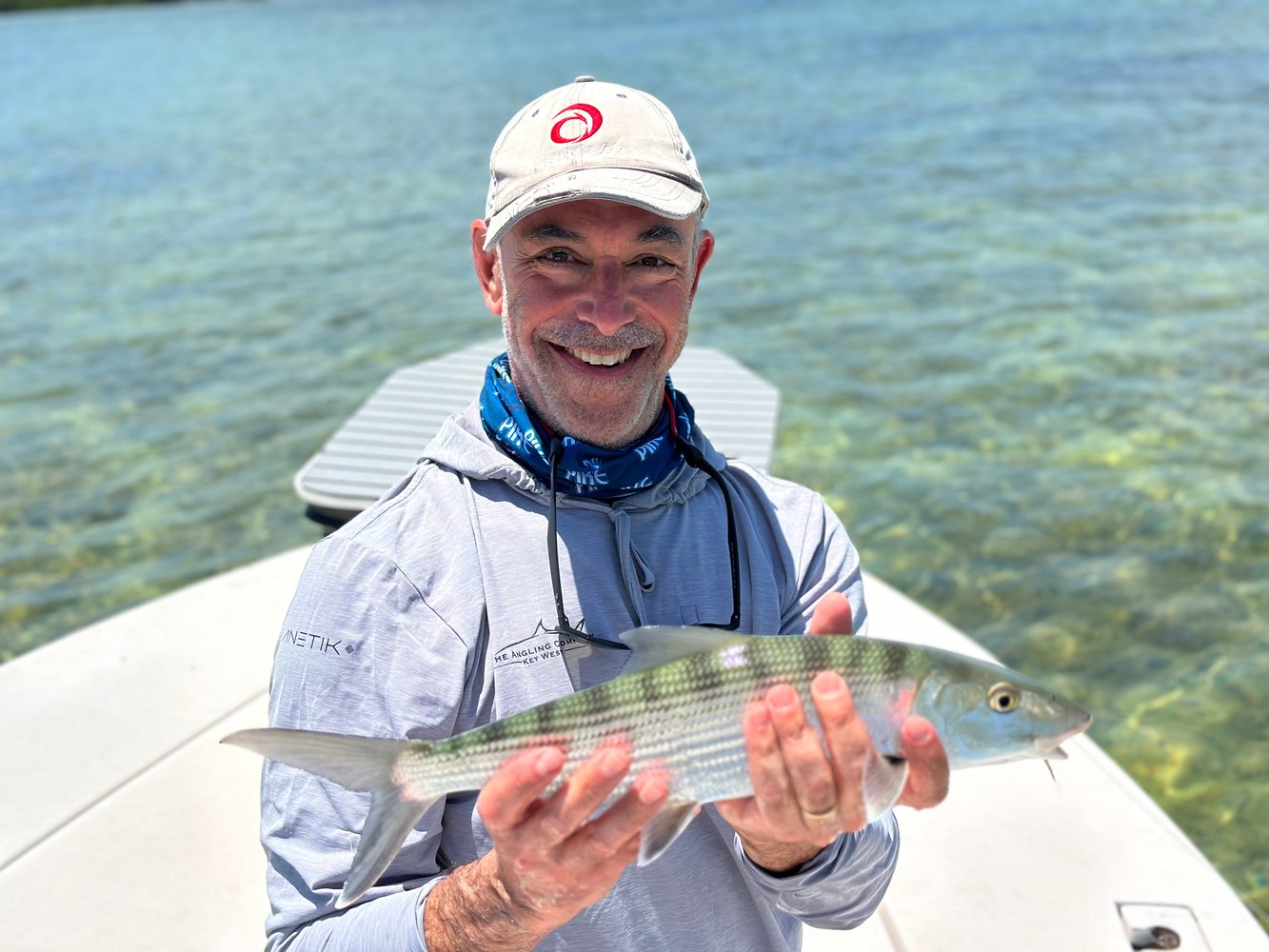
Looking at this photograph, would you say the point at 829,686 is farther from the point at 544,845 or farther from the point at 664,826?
the point at 544,845

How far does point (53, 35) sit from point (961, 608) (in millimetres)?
64675

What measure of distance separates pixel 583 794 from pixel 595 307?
107cm

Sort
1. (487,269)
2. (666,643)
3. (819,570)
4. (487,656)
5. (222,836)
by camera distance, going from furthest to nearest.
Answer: (222,836) < (487,269) < (819,570) < (487,656) < (666,643)

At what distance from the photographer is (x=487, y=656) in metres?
2.42

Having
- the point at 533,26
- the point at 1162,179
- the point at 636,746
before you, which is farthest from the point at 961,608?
the point at 533,26

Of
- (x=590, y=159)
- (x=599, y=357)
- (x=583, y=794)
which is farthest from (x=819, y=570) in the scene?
(x=590, y=159)

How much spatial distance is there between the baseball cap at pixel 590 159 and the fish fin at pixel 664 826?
1.21 m

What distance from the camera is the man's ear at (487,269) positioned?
9.08ft

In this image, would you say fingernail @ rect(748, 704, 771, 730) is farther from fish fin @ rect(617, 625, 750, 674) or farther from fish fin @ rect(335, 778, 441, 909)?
fish fin @ rect(335, 778, 441, 909)

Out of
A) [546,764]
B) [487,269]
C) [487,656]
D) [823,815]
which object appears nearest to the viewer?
[546,764]

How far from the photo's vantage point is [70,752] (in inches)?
164

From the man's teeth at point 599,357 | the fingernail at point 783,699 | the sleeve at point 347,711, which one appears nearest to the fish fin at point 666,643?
the fingernail at point 783,699

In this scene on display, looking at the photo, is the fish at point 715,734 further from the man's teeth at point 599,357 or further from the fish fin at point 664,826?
the man's teeth at point 599,357

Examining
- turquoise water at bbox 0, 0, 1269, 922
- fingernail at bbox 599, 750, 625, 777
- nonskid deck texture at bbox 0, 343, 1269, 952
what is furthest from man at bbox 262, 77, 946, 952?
turquoise water at bbox 0, 0, 1269, 922
